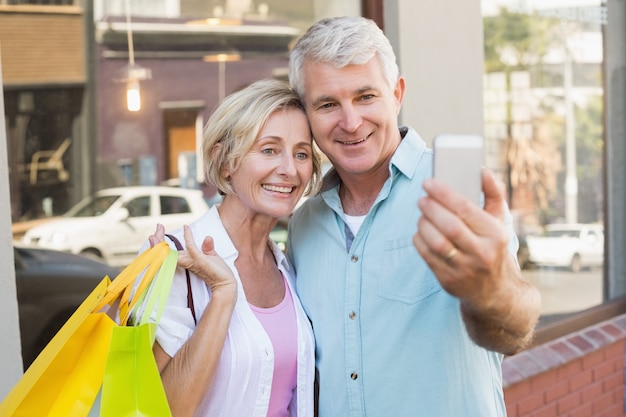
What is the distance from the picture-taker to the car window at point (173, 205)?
4438 millimetres

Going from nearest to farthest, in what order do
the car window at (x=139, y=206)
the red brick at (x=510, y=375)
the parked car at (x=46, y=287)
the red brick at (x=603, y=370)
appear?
the parked car at (x=46, y=287) → the car window at (x=139, y=206) → the red brick at (x=510, y=375) → the red brick at (x=603, y=370)

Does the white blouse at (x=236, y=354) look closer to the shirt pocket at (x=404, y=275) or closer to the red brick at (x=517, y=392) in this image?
the shirt pocket at (x=404, y=275)

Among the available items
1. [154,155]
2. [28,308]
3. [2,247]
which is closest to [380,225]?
[2,247]

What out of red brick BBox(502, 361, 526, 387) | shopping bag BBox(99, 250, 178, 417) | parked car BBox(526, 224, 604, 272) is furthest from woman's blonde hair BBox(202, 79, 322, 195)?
parked car BBox(526, 224, 604, 272)

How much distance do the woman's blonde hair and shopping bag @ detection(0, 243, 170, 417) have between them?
51cm

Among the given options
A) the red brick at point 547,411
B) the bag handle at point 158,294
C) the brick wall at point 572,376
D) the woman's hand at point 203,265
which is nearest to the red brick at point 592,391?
the brick wall at point 572,376

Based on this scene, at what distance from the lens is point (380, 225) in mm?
2447

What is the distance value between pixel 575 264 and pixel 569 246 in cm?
12

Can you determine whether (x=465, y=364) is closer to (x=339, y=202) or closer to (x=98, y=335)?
(x=339, y=202)

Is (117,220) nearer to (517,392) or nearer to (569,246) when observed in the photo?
(517,392)

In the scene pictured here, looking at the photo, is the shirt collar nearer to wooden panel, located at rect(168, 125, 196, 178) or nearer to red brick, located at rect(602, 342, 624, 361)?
wooden panel, located at rect(168, 125, 196, 178)

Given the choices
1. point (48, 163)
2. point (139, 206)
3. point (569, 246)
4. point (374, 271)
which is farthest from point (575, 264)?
point (374, 271)

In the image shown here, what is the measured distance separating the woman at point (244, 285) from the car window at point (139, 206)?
1.80 metres

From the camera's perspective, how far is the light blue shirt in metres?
2.33
